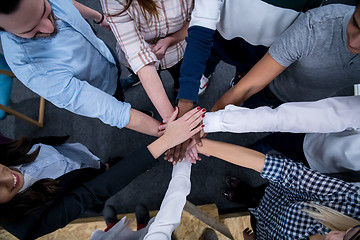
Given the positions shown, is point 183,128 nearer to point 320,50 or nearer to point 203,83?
point 320,50

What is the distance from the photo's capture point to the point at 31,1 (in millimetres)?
731

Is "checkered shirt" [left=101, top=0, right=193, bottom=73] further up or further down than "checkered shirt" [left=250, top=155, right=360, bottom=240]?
further up

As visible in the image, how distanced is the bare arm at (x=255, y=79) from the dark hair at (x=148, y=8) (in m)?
0.49

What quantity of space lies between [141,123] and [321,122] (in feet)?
2.54

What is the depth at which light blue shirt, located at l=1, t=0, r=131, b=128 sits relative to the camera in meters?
0.87

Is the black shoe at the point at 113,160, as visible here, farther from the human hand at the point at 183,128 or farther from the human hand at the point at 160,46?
the human hand at the point at 160,46

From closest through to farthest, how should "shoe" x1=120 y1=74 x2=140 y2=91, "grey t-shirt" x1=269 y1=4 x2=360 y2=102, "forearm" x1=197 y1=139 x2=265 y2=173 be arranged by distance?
"grey t-shirt" x1=269 y1=4 x2=360 y2=102 < "forearm" x1=197 y1=139 x2=265 y2=173 < "shoe" x1=120 y1=74 x2=140 y2=91

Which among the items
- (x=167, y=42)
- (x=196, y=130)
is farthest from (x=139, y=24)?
(x=196, y=130)

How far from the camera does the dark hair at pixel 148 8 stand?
0.87 metres

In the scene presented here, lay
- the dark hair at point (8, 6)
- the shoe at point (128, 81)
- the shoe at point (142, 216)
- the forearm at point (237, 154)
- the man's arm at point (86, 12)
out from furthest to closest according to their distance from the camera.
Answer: the shoe at point (128, 81) < the shoe at point (142, 216) < the man's arm at point (86, 12) < the forearm at point (237, 154) < the dark hair at point (8, 6)

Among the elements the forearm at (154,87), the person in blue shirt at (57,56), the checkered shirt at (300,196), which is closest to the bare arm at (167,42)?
the forearm at (154,87)

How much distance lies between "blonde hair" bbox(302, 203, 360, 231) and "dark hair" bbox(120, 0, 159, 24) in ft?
3.27

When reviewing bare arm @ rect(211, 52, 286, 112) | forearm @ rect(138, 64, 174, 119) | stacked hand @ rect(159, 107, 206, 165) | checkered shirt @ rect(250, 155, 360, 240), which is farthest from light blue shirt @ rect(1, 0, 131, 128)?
checkered shirt @ rect(250, 155, 360, 240)

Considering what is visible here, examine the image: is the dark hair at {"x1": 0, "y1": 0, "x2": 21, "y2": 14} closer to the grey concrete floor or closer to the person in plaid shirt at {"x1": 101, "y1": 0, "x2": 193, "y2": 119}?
the person in plaid shirt at {"x1": 101, "y1": 0, "x2": 193, "y2": 119}
